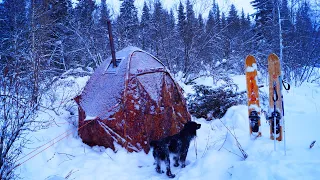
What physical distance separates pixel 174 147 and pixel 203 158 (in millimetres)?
562

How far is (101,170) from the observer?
12.2ft

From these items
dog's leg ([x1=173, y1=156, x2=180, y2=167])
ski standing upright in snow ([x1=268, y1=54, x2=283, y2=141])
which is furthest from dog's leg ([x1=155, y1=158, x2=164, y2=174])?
ski standing upright in snow ([x1=268, y1=54, x2=283, y2=141])

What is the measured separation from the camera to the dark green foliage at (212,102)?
21.9 ft

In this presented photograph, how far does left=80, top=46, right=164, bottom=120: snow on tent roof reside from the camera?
441cm

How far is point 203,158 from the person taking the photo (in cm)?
364

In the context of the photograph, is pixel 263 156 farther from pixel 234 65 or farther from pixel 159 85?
pixel 234 65

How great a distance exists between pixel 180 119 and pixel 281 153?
2.41 m

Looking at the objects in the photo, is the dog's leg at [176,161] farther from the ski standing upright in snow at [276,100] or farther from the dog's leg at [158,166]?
the ski standing upright in snow at [276,100]

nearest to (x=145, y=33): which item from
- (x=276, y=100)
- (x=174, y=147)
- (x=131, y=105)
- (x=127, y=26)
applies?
(x=127, y=26)

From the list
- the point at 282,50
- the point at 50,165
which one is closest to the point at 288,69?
the point at 282,50

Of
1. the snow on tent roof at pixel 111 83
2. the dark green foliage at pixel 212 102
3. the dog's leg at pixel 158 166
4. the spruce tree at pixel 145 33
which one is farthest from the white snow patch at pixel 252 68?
the spruce tree at pixel 145 33

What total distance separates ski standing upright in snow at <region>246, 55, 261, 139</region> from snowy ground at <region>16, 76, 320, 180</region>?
0.20m

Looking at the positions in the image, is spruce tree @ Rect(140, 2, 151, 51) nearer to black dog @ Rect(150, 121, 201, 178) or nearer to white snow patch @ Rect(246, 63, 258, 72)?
white snow patch @ Rect(246, 63, 258, 72)

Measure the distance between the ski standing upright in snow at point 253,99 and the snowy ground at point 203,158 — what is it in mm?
200
